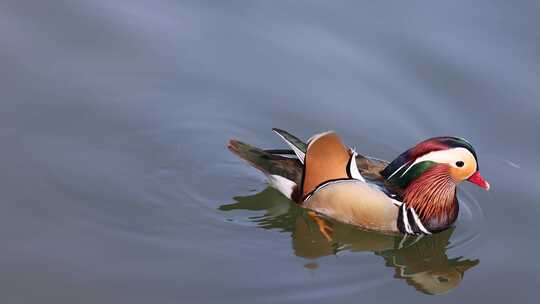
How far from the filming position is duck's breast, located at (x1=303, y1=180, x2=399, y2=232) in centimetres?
639

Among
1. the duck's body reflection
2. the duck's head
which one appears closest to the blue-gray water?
the duck's body reflection

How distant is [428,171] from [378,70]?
1336mm

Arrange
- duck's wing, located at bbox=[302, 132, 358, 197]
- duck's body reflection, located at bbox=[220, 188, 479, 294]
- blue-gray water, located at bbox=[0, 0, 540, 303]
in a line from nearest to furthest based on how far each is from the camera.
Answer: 1. blue-gray water, located at bbox=[0, 0, 540, 303]
2. duck's body reflection, located at bbox=[220, 188, 479, 294]
3. duck's wing, located at bbox=[302, 132, 358, 197]

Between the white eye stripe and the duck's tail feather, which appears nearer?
the white eye stripe

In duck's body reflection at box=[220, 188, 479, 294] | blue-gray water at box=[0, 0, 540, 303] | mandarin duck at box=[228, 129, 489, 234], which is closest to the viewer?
blue-gray water at box=[0, 0, 540, 303]

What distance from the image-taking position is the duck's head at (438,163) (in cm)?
637

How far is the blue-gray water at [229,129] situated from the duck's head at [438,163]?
35 cm

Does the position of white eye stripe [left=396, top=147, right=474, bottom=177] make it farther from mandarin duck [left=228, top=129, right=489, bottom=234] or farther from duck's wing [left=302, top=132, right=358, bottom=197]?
duck's wing [left=302, top=132, right=358, bottom=197]

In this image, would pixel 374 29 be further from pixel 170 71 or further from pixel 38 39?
pixel 38 39

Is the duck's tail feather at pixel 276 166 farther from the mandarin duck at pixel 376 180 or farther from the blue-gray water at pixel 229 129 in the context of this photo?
the blue-gray water at pixel 229 129

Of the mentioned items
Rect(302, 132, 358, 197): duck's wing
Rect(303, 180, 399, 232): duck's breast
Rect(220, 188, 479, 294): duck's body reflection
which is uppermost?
Rect(302, 132, 358, 197): duck's wing

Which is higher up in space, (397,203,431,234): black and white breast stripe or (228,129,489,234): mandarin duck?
(228,129,489,234): mandarin duck

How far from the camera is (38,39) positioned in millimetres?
7582

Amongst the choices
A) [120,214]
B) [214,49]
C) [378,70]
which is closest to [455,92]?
[378,70]
